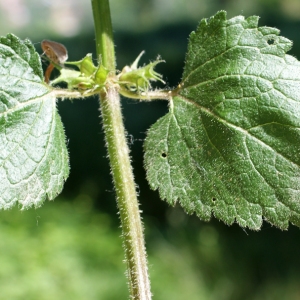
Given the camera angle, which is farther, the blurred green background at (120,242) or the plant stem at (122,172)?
the blurred green background at (120,242)

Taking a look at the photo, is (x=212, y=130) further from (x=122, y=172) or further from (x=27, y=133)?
(x=27, y=133)

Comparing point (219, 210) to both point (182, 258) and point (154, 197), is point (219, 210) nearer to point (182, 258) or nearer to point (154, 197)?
point (182, 258)

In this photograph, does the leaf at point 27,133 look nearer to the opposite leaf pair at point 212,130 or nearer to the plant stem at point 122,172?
the opposite leaf pair at point 212,130

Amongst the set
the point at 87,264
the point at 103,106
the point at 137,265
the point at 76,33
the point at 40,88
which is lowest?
the point at 137,265

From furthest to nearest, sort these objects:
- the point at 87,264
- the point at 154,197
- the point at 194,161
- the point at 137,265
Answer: the point at 154,197 < the point at 87,264 < the point at 194,161 < the point at 137,265

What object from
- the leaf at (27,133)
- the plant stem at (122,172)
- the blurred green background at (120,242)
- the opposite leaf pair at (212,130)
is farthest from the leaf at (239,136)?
the blurred green background at (120,242)

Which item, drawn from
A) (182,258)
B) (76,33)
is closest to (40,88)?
(182,258)
